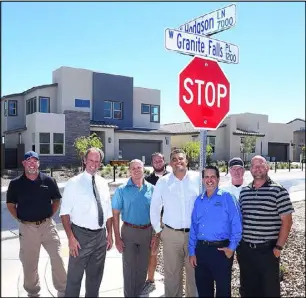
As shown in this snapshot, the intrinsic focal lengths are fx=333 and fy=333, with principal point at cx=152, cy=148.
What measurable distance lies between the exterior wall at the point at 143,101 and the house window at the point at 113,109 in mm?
1785

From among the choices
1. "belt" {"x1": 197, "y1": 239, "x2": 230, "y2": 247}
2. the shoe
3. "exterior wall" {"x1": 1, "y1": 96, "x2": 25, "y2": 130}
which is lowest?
the shoe

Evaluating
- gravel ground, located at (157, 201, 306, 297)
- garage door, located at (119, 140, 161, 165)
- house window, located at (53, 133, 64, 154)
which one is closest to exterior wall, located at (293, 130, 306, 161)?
garage door, located at (119, 140, 161, 165)

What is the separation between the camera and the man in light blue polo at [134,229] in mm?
4043

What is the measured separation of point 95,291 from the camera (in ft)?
12.6

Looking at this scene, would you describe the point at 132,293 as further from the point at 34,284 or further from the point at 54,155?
the point at 54,155

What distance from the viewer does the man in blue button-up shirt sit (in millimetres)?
3369

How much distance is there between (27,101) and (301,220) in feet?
84.4

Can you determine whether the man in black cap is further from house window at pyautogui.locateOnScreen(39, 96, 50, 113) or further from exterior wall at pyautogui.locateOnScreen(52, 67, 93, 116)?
house window at pyautogui.locateOnScreen(39, 96, 50, 113)

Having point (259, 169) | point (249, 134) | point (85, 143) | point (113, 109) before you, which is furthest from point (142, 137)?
point (259, 169)

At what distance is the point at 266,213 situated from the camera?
3.61 m

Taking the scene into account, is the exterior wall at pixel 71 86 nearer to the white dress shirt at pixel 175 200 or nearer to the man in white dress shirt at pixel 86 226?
the man in white dress shirt at pixel 86 226

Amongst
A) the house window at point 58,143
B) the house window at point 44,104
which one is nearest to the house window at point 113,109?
the house window at point 44,104

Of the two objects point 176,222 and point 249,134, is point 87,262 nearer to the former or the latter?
point 176,222

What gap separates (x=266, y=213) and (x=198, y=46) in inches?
76.5
